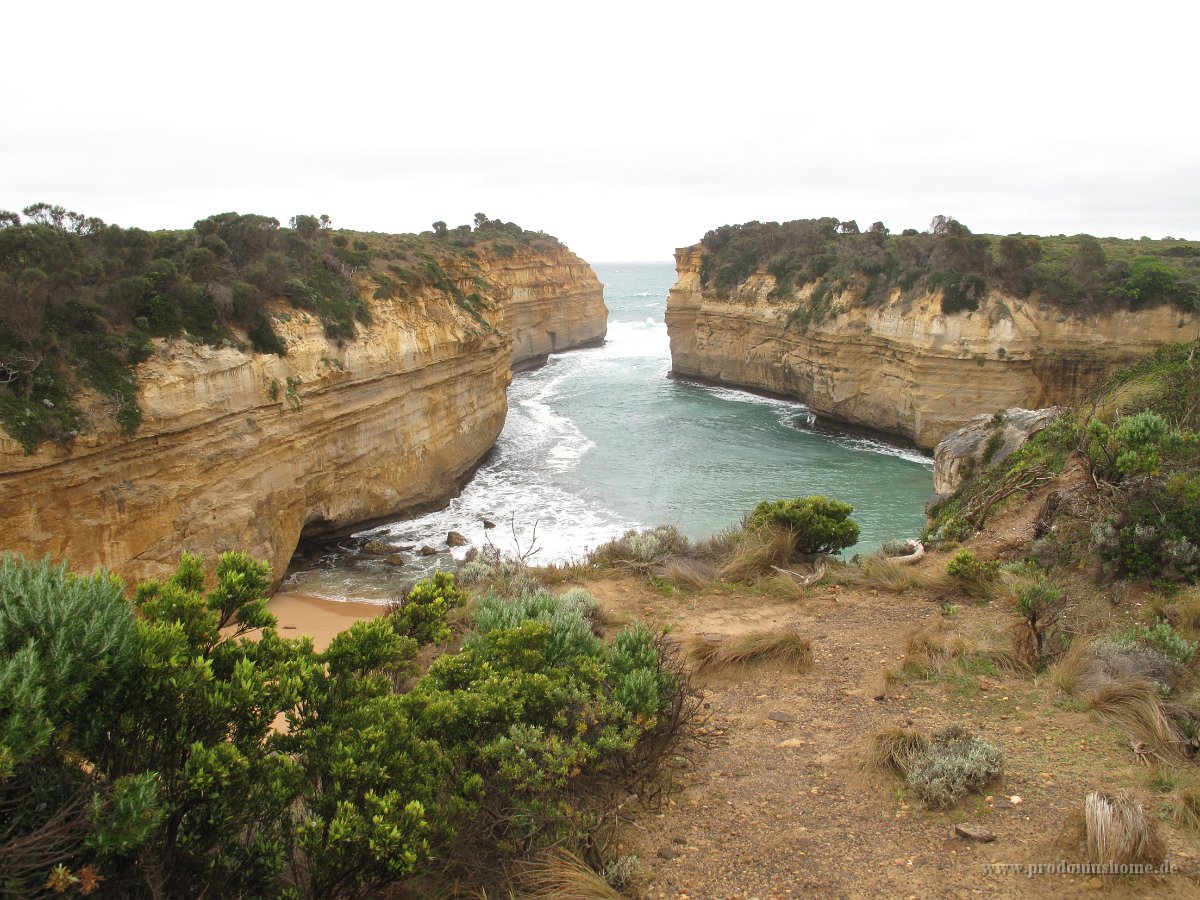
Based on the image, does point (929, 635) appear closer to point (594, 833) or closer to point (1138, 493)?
A: point (1138, 493)

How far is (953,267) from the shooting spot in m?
28.6

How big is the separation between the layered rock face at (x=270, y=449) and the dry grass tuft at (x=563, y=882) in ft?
33.7

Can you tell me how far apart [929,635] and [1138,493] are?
3.01m

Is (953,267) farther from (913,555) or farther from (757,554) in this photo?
(757,554)

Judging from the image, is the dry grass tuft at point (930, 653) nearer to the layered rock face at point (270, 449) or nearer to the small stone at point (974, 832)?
the small stone at point (974, 832)

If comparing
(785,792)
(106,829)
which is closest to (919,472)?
(785,792)

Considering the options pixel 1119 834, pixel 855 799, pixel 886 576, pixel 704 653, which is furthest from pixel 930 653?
pixel 1119 834

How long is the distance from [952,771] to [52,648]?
5.11m

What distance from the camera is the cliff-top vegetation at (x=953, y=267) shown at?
2606 centimetres

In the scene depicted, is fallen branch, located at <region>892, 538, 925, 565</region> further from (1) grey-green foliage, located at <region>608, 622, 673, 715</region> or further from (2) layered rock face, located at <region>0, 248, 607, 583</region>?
(2) layered rock face, located at <region>0, 248, 607, 583</region>

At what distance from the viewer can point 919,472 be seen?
25.5 m

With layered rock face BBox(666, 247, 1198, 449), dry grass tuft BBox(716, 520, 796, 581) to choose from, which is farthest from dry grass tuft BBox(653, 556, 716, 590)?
layered rock face BBox(666, 247, 1198, 449)

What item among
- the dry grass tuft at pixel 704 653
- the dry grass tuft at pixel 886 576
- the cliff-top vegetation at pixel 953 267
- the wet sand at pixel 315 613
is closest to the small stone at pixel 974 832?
the dry grass tuft at pixel 704 653

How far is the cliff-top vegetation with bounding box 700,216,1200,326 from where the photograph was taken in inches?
1026
